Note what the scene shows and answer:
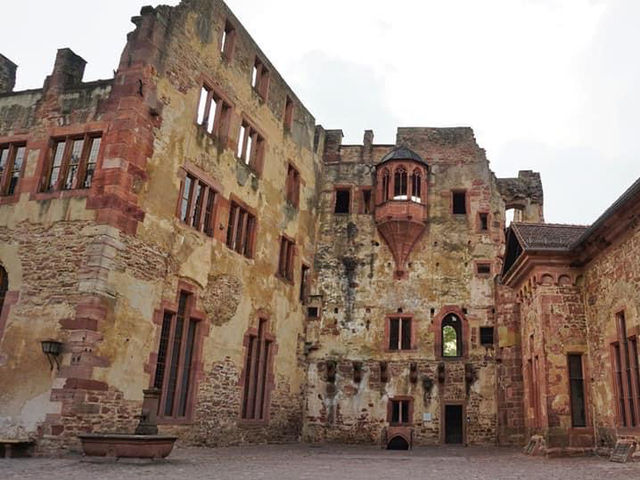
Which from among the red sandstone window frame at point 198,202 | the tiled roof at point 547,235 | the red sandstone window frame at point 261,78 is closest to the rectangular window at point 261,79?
the red sandstone window frame at point 261,78

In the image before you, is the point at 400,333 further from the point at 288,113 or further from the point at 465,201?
the point at 288,113

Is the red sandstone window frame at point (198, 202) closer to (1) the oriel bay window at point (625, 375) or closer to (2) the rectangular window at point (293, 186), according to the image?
(2) the rectangular window at point (293, 186)

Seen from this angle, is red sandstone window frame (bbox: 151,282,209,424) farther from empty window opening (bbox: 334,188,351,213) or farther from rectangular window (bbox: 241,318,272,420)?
empty window opening (bbox: 334,188,351,213)

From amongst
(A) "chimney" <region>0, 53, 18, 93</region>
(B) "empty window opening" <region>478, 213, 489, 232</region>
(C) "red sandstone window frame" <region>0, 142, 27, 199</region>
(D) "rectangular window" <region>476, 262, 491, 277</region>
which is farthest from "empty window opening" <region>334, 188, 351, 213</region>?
(C) "red sandstone window frame" <region>0, 142, 27, 199</region>

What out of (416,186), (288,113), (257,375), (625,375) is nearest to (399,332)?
(416,186)

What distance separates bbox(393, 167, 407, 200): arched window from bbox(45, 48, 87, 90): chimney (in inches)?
539

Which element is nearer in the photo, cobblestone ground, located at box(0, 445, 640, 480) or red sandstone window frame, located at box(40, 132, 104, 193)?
cobblestone ground, located at box(0, 445, 640, 480)

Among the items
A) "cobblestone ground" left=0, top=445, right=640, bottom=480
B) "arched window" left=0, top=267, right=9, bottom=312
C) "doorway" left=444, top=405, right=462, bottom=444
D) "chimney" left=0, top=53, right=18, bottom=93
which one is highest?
"chimney" left=0, top=53, right=18, bottom=93

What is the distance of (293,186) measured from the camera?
2483 centimetres

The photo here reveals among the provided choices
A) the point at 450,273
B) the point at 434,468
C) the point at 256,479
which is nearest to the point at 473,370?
the point at 450,273

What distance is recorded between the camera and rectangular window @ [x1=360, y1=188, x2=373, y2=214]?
88.7 ft

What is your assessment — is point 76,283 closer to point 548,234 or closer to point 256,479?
point 256,479

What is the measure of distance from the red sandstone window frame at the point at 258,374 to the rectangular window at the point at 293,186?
214 inches

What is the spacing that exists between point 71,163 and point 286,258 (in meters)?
10.1
